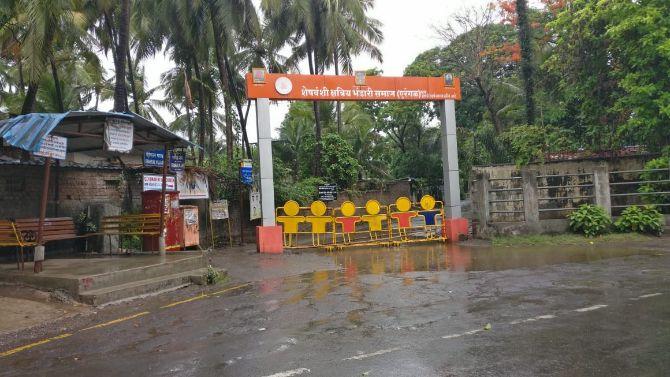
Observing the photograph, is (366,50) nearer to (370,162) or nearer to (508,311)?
(370,162)

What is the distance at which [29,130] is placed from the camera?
342 inches

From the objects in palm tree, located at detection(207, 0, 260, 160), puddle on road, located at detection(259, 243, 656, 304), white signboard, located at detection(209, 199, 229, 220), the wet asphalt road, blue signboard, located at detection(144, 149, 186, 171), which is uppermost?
palm tree, located at detection(207, 0, 260, 160)

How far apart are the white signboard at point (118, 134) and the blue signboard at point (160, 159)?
377 cm

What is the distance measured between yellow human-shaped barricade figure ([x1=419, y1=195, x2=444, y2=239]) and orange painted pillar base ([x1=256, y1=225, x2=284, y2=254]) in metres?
4.84

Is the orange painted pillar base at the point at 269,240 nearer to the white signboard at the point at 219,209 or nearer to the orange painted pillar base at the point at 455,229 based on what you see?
the white signboard at the point at 219,209

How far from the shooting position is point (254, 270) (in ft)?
37.8

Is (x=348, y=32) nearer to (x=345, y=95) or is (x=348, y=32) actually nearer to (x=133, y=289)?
(x=345, y=95)

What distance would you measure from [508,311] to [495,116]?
21.0m

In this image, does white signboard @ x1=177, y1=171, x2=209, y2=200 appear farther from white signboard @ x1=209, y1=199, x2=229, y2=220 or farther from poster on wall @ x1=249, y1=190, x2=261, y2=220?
poster on wall @ x1=249, y1=190, x2=261, y2=220

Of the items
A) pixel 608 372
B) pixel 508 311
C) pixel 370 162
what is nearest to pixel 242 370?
pixel 608 372

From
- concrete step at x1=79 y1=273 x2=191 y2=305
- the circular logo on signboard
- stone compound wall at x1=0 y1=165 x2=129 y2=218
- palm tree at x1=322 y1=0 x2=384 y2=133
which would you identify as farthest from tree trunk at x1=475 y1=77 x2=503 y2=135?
concrete step at x1=79 y1=273 x2=191 y2=305

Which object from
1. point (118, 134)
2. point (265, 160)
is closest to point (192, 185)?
point (265, 160)

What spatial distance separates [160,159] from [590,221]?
41.5 ft

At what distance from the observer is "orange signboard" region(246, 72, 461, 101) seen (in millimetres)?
14836
